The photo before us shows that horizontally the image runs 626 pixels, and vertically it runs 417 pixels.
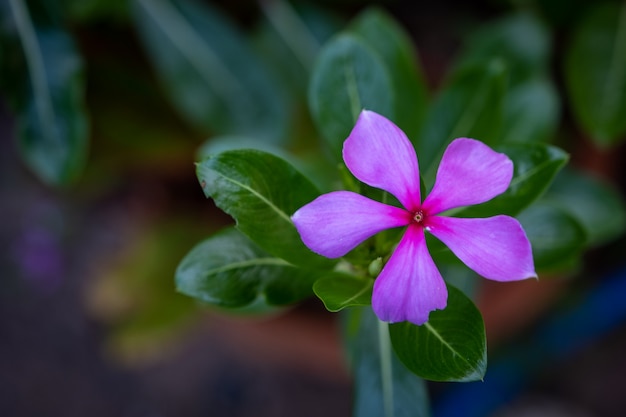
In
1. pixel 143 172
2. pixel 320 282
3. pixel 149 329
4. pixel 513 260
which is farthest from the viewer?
pixel 143 172

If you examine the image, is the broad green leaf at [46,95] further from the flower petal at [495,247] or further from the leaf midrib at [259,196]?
the flower petal at [495,247]

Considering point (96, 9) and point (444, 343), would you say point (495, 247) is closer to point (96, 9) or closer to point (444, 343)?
point (444, 343)

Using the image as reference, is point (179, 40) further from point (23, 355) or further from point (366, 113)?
point (23, 355)

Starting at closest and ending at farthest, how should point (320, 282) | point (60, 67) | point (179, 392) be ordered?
1. point (320, 282)
2. point (60, 67)
3. point (179, 392)

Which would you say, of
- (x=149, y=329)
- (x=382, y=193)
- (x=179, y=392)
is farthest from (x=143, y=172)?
(x=382, y=193)

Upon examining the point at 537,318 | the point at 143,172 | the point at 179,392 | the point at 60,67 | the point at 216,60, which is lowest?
the point at 537,318

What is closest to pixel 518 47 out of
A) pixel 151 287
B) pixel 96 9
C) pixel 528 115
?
pixel 528 115
